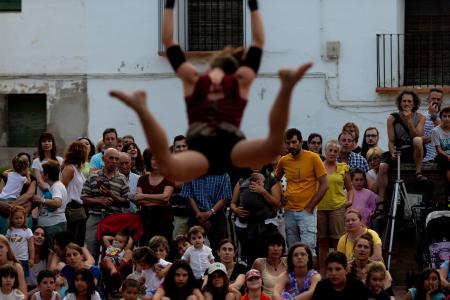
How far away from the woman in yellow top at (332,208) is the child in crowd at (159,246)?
84.5 inches

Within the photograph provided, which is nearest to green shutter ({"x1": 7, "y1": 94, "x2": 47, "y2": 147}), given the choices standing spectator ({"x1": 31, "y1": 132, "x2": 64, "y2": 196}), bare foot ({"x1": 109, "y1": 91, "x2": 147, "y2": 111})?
standing spectator ({"x1": 31, "y1": 132, "x2": 64, "y2": 196})

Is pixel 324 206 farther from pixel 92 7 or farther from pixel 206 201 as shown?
pixel 92 7

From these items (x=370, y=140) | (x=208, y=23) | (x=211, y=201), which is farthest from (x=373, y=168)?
(x=208, y=23)

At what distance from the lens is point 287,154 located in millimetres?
17828

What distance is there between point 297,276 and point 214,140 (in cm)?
464

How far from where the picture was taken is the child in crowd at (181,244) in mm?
16891

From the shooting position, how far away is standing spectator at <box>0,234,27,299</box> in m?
16.5

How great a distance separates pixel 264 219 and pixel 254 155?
568 cm

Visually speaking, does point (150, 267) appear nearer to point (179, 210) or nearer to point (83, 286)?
point (83, 286)

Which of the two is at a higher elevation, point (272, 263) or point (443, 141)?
point (443, 141)

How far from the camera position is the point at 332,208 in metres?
17.6

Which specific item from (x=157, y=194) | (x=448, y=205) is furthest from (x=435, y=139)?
(x=157, y=194)

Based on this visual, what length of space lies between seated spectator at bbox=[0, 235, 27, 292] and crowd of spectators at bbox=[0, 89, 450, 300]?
0.02 meters

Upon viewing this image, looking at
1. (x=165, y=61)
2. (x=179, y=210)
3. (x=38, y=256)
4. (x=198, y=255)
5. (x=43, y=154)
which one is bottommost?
(x=38, y=256)
